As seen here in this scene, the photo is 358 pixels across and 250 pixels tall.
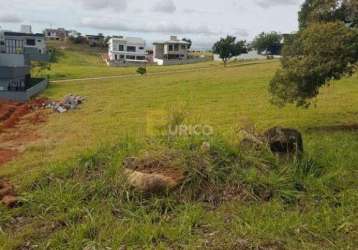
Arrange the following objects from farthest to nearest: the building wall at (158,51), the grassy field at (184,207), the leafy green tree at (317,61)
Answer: the building wall at (158,51) < the leafy green tree at (317,61) < the grassy field at (184,207)

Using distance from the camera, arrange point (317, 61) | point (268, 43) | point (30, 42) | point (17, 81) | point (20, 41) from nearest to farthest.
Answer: point (317, 61) < point (17, 81) < point (20, 41) < point (30, 42) < point (268, 43)

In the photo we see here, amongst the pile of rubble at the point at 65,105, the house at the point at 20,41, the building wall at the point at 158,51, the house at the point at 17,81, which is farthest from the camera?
the building wall at the point at 158,51

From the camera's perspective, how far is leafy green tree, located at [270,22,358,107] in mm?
10312

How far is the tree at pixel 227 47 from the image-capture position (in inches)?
1984

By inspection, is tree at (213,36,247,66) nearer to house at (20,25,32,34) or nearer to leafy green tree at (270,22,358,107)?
house at (20,25,32,34)

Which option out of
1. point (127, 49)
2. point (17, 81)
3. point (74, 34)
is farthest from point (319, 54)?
point (74, 34)

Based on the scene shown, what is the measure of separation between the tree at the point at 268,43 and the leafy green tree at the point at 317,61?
175 ft

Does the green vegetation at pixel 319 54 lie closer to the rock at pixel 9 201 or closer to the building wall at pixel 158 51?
the rock at pixel 9 201

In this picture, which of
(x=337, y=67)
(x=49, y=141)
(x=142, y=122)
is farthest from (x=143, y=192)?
(x=142, y=122)

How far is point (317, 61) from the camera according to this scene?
411 inches

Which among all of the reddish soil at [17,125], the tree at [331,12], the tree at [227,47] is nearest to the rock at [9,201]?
the reddish soil at [17,125]

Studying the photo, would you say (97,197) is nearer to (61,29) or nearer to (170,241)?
(170,241)

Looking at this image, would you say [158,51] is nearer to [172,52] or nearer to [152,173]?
[172,52]

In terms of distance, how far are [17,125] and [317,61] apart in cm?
A: 1147
